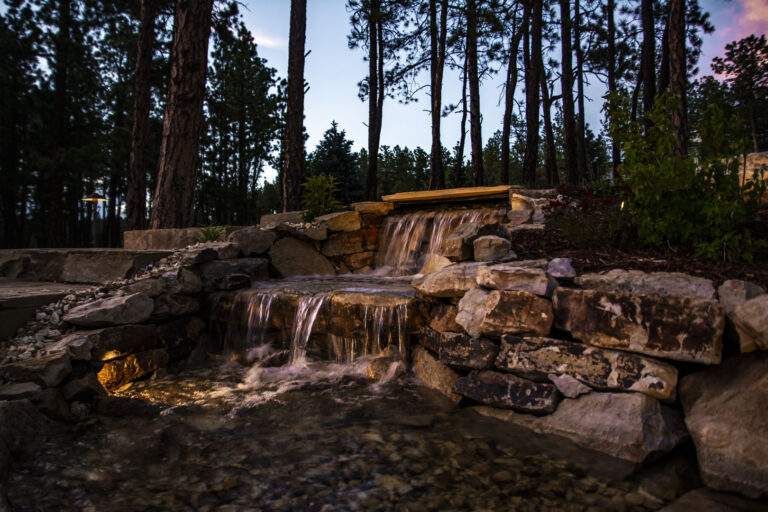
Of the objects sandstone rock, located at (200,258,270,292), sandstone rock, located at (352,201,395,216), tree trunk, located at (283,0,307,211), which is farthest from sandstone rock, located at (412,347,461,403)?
tree trunk, located at (283,0,307,211)

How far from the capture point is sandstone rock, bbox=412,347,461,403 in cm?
375

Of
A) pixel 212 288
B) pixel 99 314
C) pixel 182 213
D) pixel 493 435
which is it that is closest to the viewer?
pixel 493 435

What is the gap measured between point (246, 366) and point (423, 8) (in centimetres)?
1535

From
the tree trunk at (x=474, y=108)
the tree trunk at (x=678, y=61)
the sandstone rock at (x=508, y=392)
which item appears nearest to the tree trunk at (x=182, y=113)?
the sandstone rock at (x=508, y=392)

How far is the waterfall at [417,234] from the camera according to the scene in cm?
721

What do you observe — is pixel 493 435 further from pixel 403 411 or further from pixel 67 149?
pixel 67 149

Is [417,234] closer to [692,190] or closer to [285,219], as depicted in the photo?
[285,219]

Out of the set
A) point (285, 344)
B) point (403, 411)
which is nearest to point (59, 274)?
point (285, 344)

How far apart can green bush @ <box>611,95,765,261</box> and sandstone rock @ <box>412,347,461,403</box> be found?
91.2 inches

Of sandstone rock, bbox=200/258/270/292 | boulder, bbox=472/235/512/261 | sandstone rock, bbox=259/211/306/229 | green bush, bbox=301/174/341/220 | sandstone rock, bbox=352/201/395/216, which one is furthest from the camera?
green bush, bbox=301/174/341/220

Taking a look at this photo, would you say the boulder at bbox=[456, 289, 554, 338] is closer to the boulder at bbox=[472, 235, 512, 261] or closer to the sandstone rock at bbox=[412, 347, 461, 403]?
the sandstone rock at bbox=[412, 347, 461, 403]

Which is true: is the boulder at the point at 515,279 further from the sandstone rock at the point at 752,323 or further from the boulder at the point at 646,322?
the sandstone rock at the point at 752,323

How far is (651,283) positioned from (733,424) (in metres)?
1.06

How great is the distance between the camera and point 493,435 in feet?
9.96
